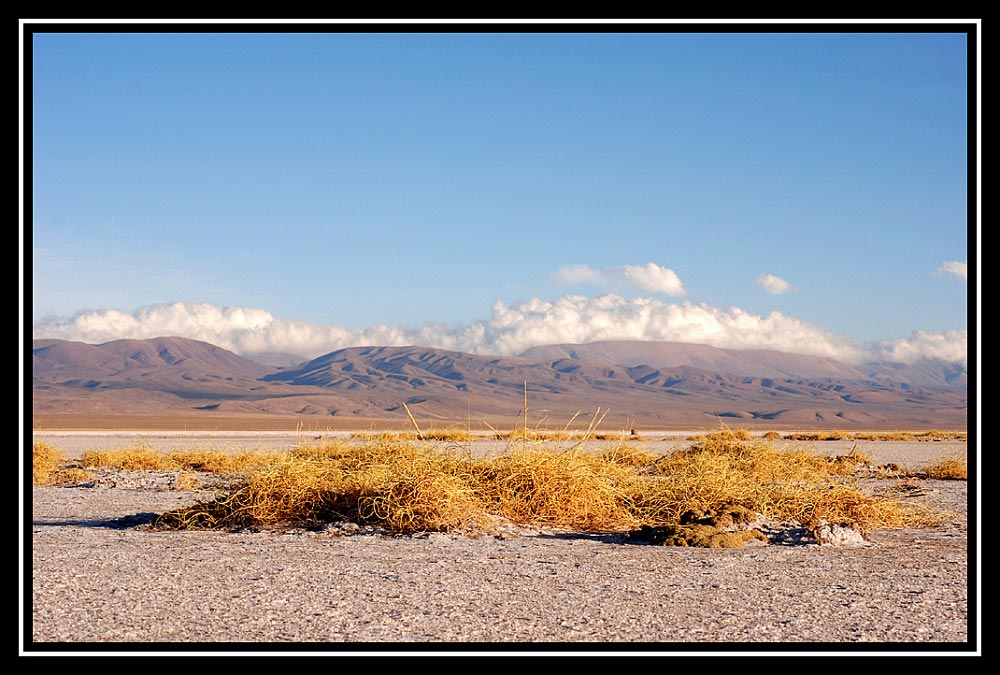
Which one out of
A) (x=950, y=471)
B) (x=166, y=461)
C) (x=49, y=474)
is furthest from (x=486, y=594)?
(x=166, y=461)

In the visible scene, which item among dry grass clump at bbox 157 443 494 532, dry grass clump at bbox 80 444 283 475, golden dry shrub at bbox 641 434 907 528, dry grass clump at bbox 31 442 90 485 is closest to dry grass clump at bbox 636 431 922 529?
golden dry shrub at bbox 641 434 907 528

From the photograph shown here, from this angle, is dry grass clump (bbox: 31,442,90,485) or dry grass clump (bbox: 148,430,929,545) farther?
dry grass clump (bbox: 31,442,90,485)

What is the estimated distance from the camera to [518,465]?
14.0m

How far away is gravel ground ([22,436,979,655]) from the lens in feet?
22.6

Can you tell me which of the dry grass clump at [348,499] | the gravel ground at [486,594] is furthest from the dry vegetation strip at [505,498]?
the gravel ground at [486,594]

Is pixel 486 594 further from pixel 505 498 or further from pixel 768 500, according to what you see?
pixel 768 500

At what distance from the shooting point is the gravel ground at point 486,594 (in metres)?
6.89

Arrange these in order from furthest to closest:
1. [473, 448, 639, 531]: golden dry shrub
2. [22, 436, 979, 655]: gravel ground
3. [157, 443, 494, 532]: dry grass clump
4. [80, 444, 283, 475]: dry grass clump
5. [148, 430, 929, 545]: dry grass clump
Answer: [80, 444, 283, 475]: dry grass clump, [473, 448, 639, 531]: golden dry shrub, [148, 430, 929, 545]: dry grass clump, [157, 443, 494, 532]: dry grass clump, [22, 436, 979, 655]: gravel ground

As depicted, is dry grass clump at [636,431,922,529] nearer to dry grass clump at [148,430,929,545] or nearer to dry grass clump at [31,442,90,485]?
dry grass clump at [148,430,929,545]

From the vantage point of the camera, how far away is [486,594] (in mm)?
8633

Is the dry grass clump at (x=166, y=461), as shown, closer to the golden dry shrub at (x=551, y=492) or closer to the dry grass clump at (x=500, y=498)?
the dry grass clump at (x=500, y=498)

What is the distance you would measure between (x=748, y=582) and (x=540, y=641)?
10.5 ft

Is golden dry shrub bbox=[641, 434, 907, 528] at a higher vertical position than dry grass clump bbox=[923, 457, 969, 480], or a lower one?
higher

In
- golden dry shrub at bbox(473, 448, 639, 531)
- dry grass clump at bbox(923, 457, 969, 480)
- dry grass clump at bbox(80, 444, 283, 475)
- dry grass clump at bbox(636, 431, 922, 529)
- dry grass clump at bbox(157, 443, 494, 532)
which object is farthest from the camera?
dry grass clump at bbox(80, 444, 283, 475)
